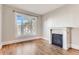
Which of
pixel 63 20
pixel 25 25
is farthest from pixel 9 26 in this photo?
pixel 63 20

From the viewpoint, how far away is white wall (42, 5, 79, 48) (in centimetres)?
156

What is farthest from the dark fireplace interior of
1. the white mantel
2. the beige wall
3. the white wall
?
the beige wall

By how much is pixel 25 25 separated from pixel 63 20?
0.77 metres

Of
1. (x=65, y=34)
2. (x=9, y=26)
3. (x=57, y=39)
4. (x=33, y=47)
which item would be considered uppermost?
(x=9, y=26)

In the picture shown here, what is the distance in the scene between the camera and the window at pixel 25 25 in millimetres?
1668

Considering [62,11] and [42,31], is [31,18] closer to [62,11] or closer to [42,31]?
[42,31]

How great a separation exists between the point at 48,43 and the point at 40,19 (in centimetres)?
54

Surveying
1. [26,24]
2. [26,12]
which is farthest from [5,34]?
[26,12]

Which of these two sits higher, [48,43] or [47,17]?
[47,17]

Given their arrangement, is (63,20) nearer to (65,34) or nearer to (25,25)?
(65,34)

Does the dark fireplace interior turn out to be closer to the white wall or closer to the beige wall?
the white wall

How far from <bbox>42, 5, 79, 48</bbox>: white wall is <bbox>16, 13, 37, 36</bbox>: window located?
0.79 feet

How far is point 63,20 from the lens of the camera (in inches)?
64.7

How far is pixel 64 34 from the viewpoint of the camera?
1898 millimetres
